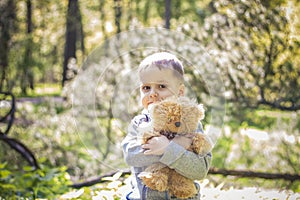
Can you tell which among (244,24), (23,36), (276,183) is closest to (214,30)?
(244,24)

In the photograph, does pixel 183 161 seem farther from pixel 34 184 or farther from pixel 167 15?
pixel 167 15

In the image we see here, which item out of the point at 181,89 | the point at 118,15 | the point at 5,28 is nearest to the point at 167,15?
the point at 118,15

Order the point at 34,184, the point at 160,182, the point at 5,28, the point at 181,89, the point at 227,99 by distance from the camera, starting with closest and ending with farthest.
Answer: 1. the point at 160,182
2. the point at 181,89
3. the point at 34,184
4. the point at 227,99
5. the point at 5,28

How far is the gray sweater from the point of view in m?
1.68

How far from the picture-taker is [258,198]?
9.30 feet

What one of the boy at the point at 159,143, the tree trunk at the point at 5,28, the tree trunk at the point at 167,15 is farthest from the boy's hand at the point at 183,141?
the tree trunk at the point at 5,28

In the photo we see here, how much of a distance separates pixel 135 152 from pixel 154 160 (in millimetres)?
71

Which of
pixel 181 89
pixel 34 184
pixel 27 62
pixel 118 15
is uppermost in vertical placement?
pixel 118 15

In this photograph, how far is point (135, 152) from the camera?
68.4 inches

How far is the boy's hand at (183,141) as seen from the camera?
1.70 meters

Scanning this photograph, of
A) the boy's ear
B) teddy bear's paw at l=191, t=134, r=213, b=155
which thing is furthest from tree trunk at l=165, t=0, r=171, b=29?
teddy bear's paw at l=191, t=134, r=213, b=155

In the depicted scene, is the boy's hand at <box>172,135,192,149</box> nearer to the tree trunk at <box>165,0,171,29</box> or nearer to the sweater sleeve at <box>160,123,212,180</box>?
Answer: the sweater sleeve at <box>160,123,212,180</box>

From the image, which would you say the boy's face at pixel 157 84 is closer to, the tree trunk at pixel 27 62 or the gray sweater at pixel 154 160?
the gray sweater at pixel 154 160

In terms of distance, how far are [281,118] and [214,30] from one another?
3.75 feet
